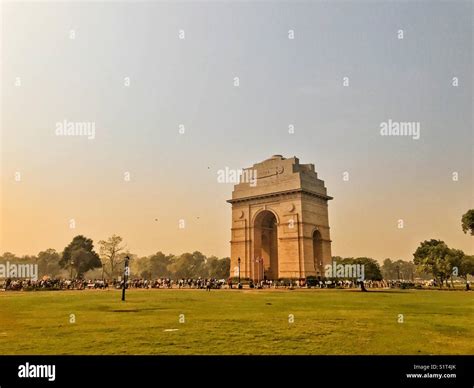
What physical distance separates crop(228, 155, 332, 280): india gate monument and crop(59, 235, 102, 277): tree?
37.6m

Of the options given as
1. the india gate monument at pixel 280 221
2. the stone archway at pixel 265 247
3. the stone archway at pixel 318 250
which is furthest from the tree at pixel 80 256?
the stone archway at pixel 318 250

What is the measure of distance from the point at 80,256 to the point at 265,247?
133 feet

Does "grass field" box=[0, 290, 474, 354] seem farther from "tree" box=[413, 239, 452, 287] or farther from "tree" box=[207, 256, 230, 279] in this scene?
"tree" box=[207, 256, 230, 279]

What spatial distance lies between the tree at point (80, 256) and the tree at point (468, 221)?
65.4 meters

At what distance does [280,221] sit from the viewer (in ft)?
170

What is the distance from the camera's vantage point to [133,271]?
151375 millimetres

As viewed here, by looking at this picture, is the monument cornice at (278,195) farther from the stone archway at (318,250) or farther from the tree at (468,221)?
the tree at (468,221)

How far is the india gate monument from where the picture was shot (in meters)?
50.0

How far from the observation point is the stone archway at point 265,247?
180 feet

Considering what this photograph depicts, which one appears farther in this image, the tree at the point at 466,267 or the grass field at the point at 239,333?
the tree at the point at 466,267

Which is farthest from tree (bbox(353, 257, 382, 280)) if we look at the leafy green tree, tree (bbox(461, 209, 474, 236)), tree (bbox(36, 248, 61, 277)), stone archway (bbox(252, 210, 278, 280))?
tree (bbox(36, 248, 61, 277))

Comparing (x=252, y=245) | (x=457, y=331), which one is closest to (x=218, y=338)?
(x=457, y=331)
